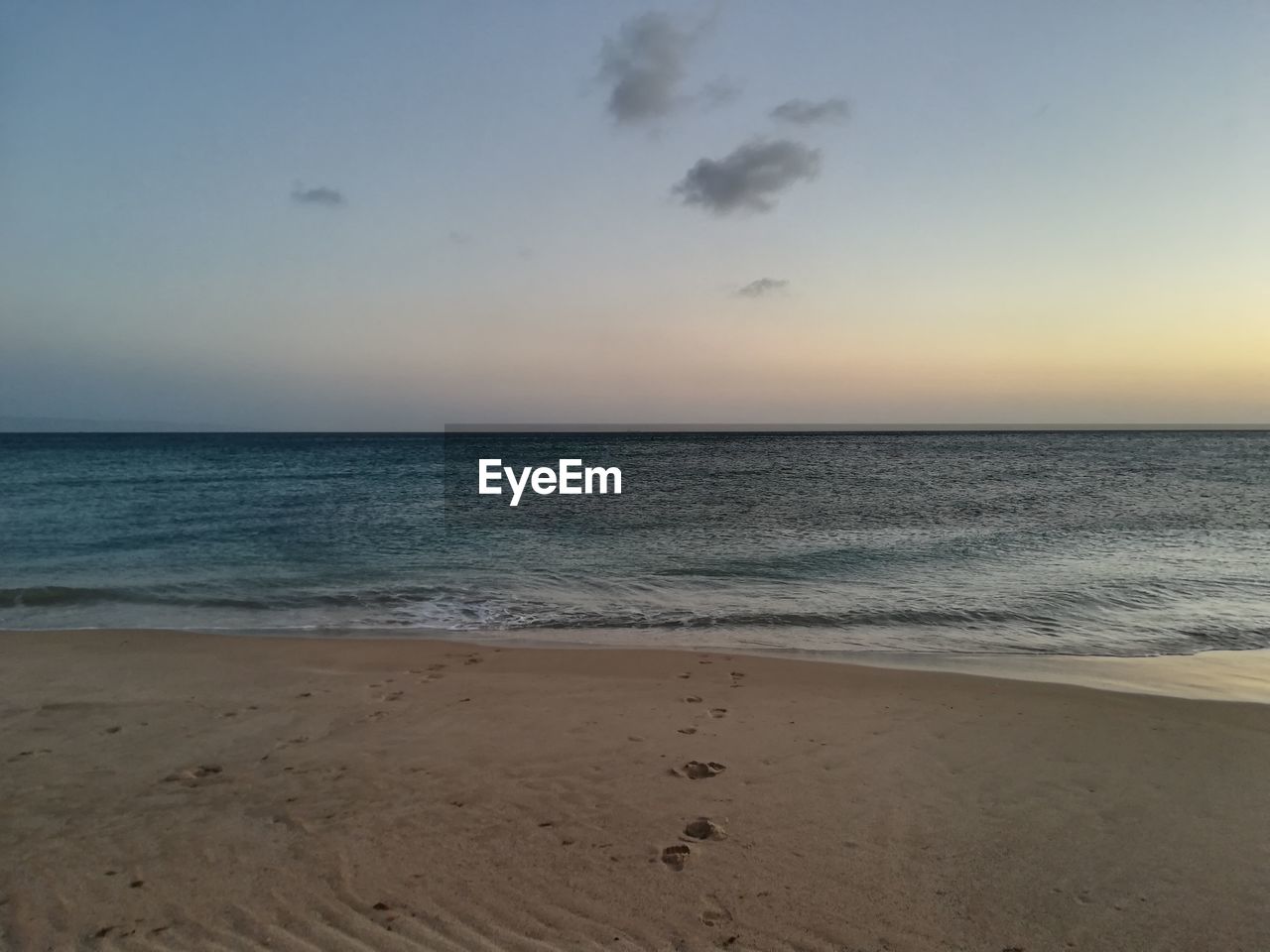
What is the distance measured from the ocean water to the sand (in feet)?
12.1

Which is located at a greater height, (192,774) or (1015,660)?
(192,774)

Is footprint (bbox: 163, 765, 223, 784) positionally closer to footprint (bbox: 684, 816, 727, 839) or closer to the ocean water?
footprint (bbox: 684, 816, 727, 839)

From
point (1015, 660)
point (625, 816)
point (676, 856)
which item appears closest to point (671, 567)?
point (1015, 660)

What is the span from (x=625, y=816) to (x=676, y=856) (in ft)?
2.08

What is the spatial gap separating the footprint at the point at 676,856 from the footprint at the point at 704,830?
0.17 metres

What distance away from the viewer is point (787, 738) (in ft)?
22.3

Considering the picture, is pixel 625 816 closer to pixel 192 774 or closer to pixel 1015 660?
pixel 192 774

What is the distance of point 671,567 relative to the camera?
59.3 feet

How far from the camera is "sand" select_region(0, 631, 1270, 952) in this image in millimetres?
4086

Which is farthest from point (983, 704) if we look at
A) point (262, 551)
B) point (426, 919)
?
point (262, 551)

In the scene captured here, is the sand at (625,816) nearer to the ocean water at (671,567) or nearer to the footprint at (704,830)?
the footprint at (704,830)

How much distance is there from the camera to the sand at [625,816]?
13.4ft

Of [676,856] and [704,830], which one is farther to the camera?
[704,830]

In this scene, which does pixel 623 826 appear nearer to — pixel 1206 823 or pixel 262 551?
pixel 1206 823
